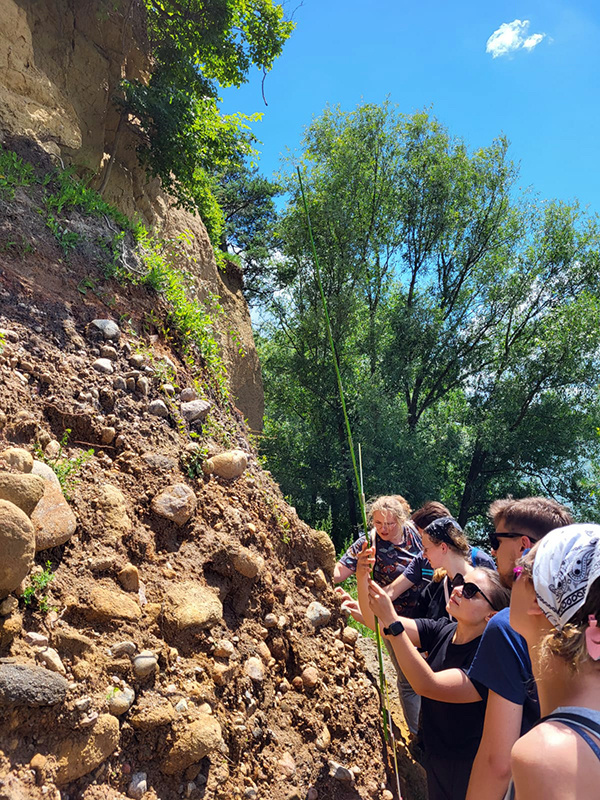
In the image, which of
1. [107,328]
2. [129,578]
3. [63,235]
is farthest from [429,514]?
[63,235]

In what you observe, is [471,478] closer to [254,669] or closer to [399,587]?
[399,587]

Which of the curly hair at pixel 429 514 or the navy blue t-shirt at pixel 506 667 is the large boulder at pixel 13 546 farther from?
the curly hair at pixel 429 514

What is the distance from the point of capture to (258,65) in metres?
7.38

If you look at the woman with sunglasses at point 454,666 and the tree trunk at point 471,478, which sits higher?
the tree trunk at point 471,478

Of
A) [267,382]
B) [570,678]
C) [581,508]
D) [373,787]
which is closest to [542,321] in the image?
[581,508]

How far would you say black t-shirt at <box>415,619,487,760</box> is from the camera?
2287mm

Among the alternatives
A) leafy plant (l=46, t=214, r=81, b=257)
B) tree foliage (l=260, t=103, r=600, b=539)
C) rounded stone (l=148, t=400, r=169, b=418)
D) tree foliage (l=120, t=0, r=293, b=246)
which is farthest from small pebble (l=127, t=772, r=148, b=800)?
tree foliage (l=260, t=103, r=600, b=539)

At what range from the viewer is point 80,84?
5891mm

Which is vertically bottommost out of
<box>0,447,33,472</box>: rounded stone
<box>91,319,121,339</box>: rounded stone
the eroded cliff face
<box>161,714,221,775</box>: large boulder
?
<box>161,714,221,775</box>: large boulder

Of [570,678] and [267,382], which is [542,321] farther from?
[570,678]

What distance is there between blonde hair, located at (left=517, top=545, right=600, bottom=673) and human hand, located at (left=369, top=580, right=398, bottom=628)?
1.33m

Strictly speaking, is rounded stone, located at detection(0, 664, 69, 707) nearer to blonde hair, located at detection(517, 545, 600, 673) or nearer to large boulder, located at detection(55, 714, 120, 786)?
large boulder, located at detection(55, 714, 120, 786)

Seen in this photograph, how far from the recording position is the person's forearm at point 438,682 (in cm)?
219

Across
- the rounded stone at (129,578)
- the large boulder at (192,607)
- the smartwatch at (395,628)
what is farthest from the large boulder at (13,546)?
the smartwatch at (395,628)
